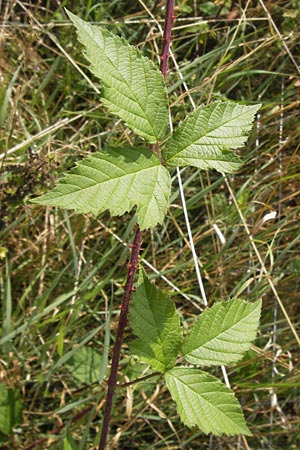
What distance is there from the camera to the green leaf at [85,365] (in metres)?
1.67

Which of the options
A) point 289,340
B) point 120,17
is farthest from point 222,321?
point 120,17

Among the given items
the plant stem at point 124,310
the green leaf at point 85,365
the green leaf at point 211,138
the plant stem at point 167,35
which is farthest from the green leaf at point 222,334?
the green leaf at point 85,365

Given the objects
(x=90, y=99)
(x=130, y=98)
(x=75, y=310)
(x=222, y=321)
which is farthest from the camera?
(x=90, y=99)

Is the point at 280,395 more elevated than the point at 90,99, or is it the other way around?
the point at 90,99

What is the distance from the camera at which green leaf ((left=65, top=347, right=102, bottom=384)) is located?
65.9 inches

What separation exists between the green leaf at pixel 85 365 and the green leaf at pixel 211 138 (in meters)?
0.95

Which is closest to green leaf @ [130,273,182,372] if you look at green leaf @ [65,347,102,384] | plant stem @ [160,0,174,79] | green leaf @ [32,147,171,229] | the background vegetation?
green leaf @ [32,147,171,229]

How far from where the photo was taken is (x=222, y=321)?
1035 millimetres

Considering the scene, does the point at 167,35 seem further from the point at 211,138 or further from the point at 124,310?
the point at 124,310

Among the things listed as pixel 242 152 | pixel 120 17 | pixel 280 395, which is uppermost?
pixel 120 17

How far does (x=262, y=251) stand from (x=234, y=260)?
4.1 inches

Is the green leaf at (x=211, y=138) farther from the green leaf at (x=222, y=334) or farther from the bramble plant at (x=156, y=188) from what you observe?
the green leaf at (x=222, y=334)

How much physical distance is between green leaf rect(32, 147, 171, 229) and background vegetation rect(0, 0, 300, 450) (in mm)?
683

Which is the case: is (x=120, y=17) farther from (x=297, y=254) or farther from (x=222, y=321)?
(x=222, y=321)
